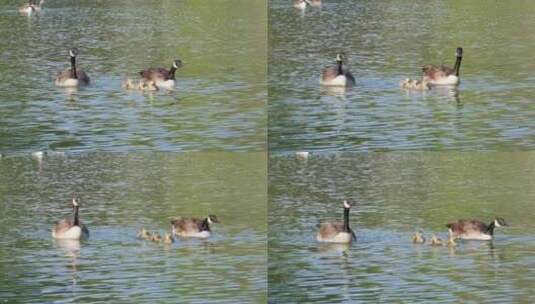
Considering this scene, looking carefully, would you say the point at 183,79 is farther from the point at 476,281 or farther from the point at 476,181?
the point at 476,281

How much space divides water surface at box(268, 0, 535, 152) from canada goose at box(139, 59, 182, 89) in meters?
1.58

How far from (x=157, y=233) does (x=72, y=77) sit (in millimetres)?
5320

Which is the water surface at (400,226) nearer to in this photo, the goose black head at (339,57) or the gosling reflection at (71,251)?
the gosling reflection at (71,251)

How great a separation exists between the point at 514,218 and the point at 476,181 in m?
0.77

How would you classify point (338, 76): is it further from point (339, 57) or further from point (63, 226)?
point (63, 226)

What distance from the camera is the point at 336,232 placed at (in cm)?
2236

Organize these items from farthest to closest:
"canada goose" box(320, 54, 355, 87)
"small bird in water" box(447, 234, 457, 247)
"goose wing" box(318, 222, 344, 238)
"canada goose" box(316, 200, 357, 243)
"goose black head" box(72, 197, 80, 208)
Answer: "canada goose" box(320, 54, 355, 87)
"goose black head" box(72, 197, 80, 208)
"small bird in water" box(447, 234, 457, 247)
"goose wing" box(318, 222, 344, 238)
"canada goose" box(316, 200, 357, 243)

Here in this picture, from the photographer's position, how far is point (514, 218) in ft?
79.6

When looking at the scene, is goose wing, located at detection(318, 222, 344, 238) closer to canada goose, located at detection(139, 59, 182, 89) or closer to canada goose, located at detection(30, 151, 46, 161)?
canada goose, located at detection(30, 151, 46, 161)

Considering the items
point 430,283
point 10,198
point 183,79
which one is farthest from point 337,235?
point 183,79

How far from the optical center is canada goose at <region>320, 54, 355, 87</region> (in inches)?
1040

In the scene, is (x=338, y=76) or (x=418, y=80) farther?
(x=418, y=80)

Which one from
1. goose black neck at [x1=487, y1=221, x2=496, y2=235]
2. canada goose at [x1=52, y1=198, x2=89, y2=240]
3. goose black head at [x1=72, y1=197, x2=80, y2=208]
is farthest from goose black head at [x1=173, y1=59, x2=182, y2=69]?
goose black neck at [x1=487, y1=221, x2=496, y2=235]

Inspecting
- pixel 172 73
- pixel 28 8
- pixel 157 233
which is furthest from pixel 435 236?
pixel 28 8
